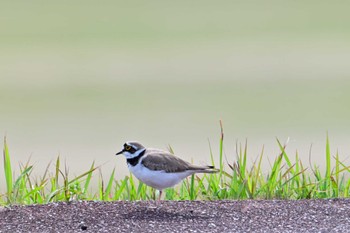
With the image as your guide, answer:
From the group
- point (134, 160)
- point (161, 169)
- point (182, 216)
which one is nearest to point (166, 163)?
point (161, 169)

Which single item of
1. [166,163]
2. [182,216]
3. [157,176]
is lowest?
[182,216]

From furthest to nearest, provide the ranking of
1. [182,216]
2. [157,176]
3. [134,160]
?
[134,160]
[157,176]
[182,216]

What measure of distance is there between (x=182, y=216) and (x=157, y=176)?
0.42 metres

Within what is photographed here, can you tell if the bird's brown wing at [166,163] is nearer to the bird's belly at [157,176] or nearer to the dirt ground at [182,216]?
the bird's belly at [157,176]

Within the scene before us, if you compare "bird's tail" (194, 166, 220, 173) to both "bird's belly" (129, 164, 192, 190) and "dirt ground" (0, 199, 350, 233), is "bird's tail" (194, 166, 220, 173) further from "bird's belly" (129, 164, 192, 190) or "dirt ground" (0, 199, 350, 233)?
"dirt ground" (0, 199, 350, 233)

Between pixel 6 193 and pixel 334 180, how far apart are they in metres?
2.76

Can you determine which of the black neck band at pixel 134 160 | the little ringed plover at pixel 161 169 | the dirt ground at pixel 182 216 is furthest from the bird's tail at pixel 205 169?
the black neck band at pixel 134 160

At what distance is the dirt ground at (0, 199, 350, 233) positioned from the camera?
28.8ft

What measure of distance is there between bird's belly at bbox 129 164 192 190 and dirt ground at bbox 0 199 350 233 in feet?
0.61

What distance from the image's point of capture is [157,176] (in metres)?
9.33

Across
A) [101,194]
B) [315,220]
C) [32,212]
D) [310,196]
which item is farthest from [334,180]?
[32,212]

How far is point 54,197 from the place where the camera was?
9.75 m

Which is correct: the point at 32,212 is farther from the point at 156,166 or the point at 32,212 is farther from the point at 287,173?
the point at 287,173

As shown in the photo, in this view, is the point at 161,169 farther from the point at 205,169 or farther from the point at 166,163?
the point at 205,169
